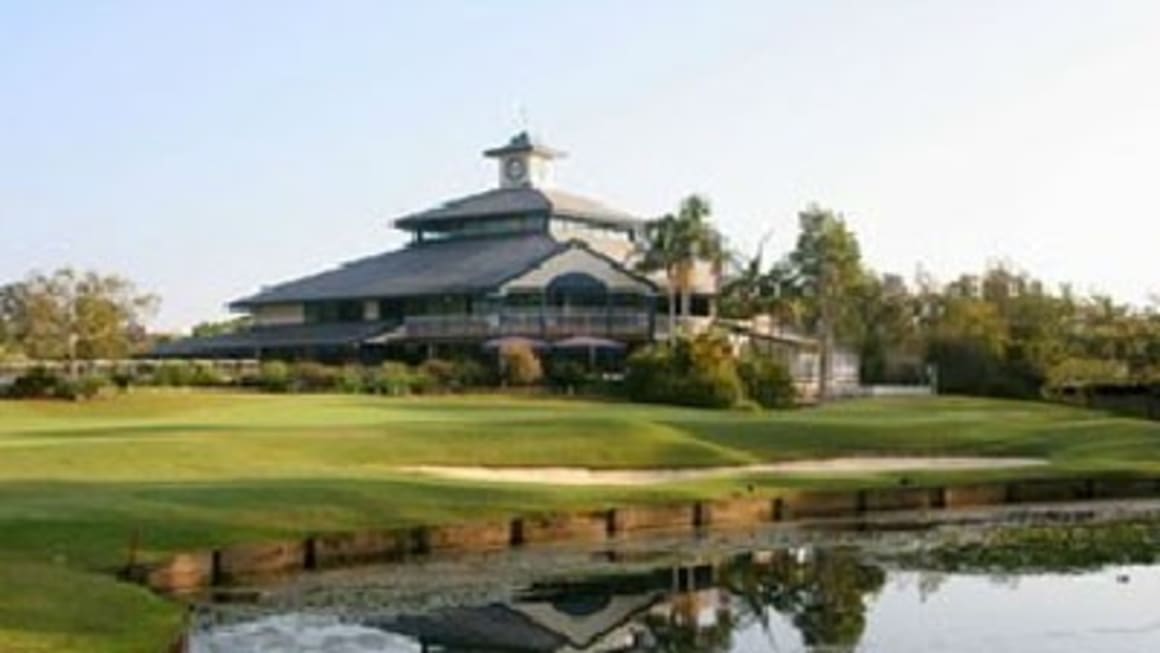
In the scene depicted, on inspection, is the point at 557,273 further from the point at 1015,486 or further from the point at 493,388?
the point at 1015,486

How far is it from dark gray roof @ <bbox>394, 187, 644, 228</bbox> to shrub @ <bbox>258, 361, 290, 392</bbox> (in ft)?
118

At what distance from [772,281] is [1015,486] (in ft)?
191

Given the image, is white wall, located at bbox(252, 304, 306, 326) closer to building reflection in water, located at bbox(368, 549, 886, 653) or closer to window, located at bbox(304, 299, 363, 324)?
window, located at bbox(304, 299, 363, 324)

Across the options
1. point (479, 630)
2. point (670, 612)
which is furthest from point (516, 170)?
point (479, 630)

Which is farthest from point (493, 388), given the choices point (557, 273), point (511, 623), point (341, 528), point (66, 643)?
point (66, 643)

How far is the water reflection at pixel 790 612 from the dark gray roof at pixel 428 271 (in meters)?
68.4

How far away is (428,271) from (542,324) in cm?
1349

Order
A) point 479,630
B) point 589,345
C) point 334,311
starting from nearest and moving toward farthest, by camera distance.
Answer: point 479,630 < point 589,345 < point 334,311

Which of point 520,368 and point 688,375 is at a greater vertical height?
point 520,368

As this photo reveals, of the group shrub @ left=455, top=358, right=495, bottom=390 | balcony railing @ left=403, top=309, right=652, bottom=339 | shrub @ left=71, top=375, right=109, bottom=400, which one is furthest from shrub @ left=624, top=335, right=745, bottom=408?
shrub @ left=71, top=375, right=109, bottom=400

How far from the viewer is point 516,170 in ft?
421

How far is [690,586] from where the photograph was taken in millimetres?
28453

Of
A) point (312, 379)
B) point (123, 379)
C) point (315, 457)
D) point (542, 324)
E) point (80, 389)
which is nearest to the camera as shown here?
point (315, 457)

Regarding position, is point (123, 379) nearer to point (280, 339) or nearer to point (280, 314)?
point (280, 339)
